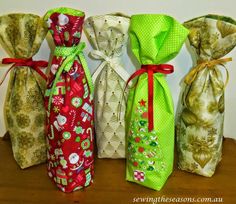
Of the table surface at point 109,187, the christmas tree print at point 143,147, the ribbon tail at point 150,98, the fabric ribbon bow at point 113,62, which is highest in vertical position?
the fabric ribbon bow at point 113,62

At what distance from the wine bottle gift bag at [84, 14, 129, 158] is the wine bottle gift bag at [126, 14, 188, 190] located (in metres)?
0.05

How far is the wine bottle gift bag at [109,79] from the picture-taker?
29.3 inches

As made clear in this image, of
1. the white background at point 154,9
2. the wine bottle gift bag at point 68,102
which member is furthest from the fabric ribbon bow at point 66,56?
the white background at point 154,9

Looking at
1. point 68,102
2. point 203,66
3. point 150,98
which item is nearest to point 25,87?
point 68,102

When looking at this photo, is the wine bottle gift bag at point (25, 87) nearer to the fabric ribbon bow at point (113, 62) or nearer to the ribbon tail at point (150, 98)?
the fabric ribbon bow at point (113, 62)

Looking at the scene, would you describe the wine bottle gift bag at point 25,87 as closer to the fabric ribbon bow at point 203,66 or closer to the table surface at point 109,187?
the table surface at point 109,187

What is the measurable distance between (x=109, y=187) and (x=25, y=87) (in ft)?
1.06

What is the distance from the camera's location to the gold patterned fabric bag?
0.69m

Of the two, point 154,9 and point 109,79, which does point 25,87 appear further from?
point 154,9

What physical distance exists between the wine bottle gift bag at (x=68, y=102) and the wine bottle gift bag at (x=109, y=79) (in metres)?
0.07

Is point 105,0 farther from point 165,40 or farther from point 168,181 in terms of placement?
point 168,181

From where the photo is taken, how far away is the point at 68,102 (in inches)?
26.8

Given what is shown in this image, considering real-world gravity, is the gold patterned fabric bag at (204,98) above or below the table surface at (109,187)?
above

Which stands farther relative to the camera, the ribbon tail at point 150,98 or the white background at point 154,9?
the white background at point 154,9
